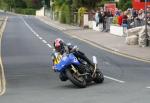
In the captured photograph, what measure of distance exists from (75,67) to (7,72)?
543cm

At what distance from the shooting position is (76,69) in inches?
648

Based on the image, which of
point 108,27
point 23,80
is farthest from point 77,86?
point 108,27

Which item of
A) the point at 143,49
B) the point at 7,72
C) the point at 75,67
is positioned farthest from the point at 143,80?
the point at 143,49

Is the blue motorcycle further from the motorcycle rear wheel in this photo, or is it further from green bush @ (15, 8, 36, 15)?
green bush @ (15, 8, 36, 15)

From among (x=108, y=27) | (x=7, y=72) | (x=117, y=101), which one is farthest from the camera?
(x=108, y=27)

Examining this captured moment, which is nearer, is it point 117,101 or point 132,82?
point 117,101

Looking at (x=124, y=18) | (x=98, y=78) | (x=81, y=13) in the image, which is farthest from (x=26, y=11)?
(x=98, y=78)

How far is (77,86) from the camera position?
16.3m

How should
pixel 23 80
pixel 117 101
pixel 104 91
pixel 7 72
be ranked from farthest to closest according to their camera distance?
pixel 7 72 < pixel 23 80 < pixel 104 91 < pixel 117 101

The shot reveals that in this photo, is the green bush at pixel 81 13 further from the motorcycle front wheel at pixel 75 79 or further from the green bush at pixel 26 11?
the green bush at pixel 26 11

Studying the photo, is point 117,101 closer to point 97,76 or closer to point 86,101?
point 86,101

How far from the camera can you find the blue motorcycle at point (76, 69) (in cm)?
1625

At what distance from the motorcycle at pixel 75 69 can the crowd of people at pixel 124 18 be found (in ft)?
68.8

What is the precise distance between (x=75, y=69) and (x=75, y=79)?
1.00 feet
